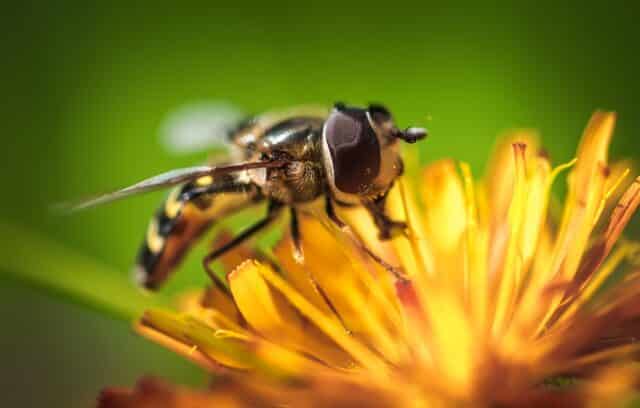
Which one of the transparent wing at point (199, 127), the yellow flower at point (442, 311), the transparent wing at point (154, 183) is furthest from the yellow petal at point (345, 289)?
the transparent wing at point (199, 127)

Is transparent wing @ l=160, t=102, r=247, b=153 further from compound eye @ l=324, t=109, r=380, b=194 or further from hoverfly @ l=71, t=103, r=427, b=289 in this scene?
compound eye @ l=324, t=109, r=380, b=194

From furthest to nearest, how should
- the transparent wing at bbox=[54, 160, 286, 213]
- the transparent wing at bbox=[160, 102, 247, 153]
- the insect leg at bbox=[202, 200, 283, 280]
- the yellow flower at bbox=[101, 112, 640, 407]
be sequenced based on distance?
the transparent wing at bbox=[160, 102, 247, 153] < the insect leg at bbox=[202, 200, 283, 280] < the transparent wing at bbox=[54, 160, 286, 213] < the yellow flower at bbox=[101, 112, 640, 407]

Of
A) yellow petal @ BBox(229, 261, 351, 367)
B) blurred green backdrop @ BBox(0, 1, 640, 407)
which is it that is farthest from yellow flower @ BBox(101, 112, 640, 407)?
blurred green backdrop @ BBox(0, 1, 640, 407)

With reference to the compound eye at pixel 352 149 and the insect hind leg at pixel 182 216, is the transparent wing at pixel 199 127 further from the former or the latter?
the compound eye at pixel 352 149

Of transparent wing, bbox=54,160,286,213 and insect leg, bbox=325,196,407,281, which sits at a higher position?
transparent wing, bbox=54,160,286,213

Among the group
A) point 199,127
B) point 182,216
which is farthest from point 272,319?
point 199,127

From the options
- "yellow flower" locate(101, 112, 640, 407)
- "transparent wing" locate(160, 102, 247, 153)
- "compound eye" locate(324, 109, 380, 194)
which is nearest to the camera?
"yellow flower" locate(101, 112, 640, 407)
